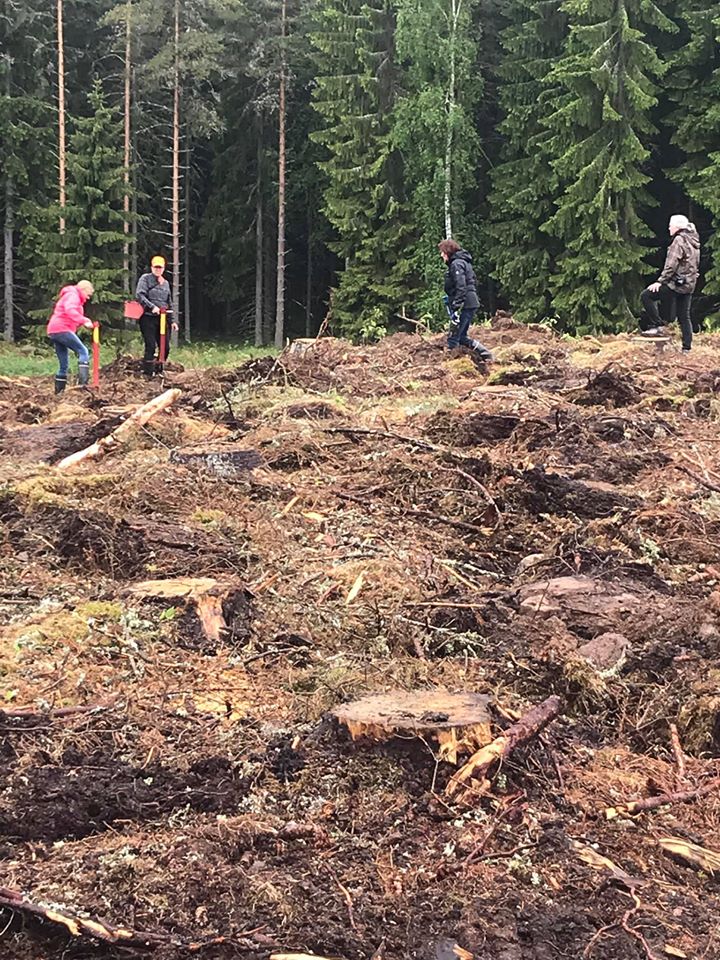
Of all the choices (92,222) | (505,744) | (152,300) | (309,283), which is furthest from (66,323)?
(309,283)

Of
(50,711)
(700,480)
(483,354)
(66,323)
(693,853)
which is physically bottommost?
(693,853)

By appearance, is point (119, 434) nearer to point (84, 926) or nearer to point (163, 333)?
point (163, 333)

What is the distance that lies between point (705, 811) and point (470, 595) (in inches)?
80.9

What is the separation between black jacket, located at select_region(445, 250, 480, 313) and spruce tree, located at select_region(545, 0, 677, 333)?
12922 mm

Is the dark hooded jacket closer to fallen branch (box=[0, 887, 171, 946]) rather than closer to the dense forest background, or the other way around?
fallen branch (box=[0, 887, 171, 946])

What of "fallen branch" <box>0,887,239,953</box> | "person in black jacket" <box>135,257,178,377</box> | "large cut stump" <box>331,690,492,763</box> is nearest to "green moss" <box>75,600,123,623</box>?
"large cut stump" <box>331,690,492,763</box>

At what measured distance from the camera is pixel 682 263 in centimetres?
1231

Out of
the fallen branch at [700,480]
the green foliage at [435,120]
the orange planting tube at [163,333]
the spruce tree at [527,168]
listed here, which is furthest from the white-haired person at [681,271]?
the green foliage at [435,120]

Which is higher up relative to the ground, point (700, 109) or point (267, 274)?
point (700, 109)

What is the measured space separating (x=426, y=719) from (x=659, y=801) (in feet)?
2.80

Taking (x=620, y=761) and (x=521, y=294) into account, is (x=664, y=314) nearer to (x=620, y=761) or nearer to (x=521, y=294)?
(x=521, y=294)

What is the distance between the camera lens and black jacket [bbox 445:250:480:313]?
1241cm

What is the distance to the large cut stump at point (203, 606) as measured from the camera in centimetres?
461

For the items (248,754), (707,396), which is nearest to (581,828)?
(248,754)
